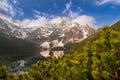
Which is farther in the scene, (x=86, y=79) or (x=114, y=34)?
(x=86, y=79)

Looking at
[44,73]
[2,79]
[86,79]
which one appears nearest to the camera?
[2,79]

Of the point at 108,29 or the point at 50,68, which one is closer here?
the point at 108,29

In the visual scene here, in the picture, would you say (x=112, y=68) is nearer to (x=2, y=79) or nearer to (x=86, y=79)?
(x=86, y=79)

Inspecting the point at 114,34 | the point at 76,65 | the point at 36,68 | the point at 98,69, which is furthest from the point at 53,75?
the point at 114,34

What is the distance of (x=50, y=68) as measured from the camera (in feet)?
98.1

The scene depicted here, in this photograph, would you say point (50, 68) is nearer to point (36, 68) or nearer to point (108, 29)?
point (36, 68)

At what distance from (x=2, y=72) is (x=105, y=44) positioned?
7700 millimetres

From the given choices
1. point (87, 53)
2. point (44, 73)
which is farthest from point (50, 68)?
point (87, 53)

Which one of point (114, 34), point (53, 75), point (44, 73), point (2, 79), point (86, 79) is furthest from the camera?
point (44, 73)

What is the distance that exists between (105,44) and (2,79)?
7.81m

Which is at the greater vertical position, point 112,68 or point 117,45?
point 117,45

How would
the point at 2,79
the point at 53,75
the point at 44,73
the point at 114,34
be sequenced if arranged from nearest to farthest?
the point at 114,34, the point at 2,79, the point at 53,75, the point at 44,73

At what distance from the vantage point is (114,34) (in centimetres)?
1638

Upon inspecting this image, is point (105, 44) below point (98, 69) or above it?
above
